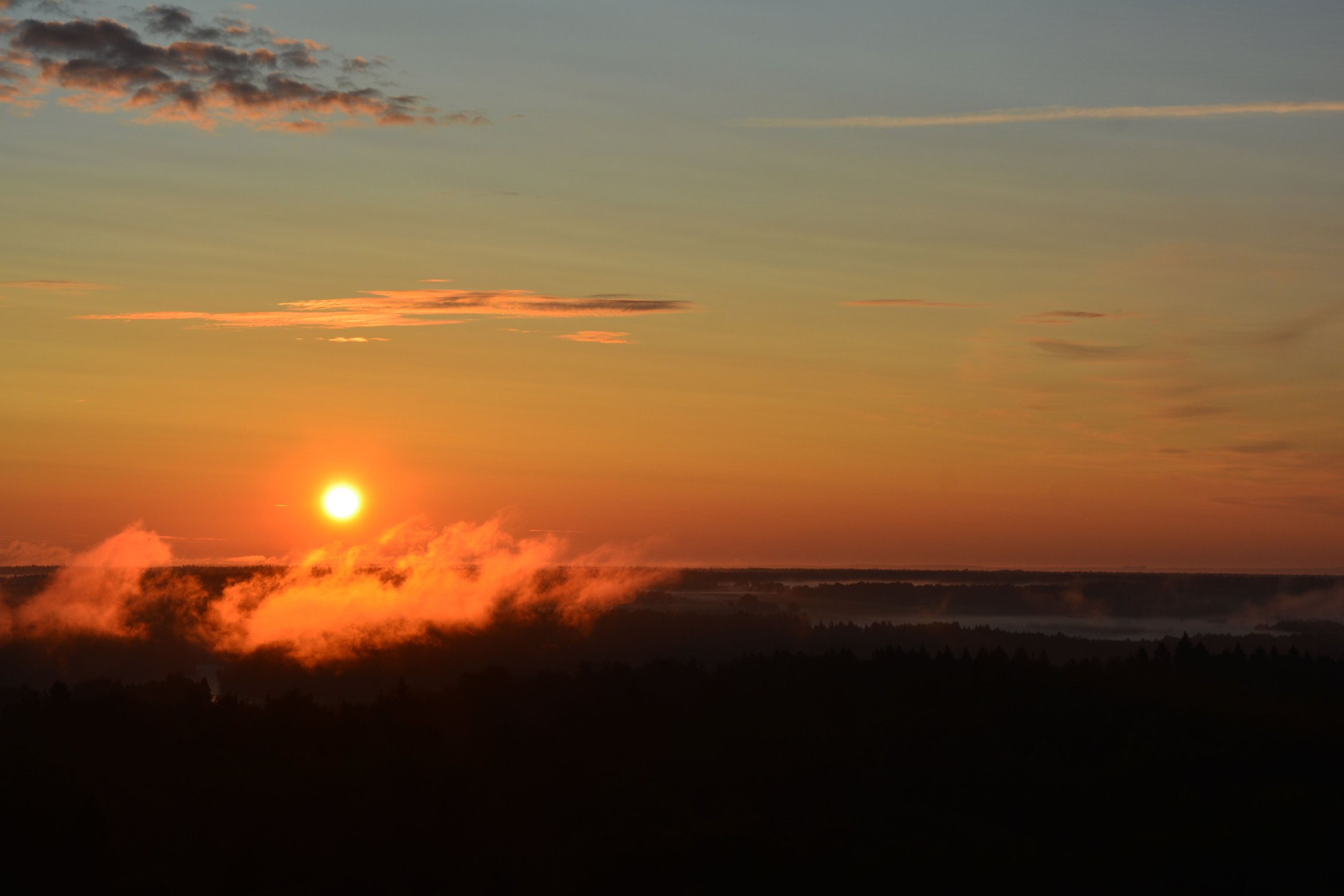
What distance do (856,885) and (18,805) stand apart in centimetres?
10384

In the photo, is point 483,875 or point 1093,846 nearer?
point 483,875

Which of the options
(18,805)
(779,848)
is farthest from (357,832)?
(779,848)

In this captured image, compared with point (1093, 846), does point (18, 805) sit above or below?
above

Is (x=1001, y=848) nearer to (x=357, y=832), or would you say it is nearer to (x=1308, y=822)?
(x=1308, y=822)

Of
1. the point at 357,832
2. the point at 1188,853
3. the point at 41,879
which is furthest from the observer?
the point at 357,832

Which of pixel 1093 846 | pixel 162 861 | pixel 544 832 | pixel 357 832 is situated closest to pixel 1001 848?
pixel 1093 846

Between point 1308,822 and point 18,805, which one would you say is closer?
point 18,805

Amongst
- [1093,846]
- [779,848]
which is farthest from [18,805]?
[1093,846]

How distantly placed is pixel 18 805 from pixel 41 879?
64.6 ft

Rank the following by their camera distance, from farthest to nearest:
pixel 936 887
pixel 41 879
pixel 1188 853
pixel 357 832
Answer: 1. pixel 357 832
2. pixel 1188 853
3. pixel 936 887
4. pixel 41 879

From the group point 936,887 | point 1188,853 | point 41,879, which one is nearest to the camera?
point 41,879

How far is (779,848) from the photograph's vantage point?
180 meters

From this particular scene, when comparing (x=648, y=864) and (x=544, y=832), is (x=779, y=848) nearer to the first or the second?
(x=648, y=864)

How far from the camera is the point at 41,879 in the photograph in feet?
524
